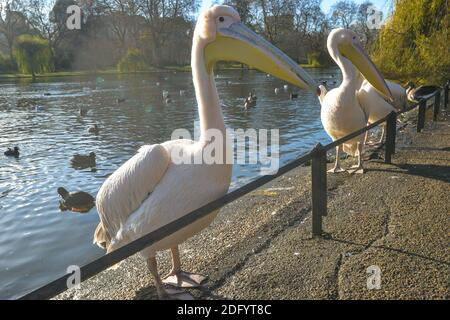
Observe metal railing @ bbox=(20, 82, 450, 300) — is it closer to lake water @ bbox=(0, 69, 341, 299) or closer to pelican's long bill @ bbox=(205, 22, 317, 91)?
pelican's long bill @ bbox=(205, 22, 317, 91)

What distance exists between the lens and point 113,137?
1066 centimetres

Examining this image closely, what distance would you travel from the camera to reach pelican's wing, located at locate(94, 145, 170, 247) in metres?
2.50

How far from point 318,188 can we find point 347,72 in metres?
A: 2.58

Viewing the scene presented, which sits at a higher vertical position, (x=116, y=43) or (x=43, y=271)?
(x=116, y=43)

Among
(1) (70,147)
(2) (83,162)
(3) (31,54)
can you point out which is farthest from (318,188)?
(3) (31,54)

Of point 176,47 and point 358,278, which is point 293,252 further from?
point 176,47

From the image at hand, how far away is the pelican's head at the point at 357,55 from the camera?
5281 mm

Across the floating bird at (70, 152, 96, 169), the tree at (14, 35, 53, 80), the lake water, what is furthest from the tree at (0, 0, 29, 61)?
the floating bird at (70, 152, 96, 169)

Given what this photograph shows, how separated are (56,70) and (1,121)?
3455cm

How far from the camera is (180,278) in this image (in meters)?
2.94

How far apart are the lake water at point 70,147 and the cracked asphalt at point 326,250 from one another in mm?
1309

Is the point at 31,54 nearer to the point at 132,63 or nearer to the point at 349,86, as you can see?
the point at 132,63
